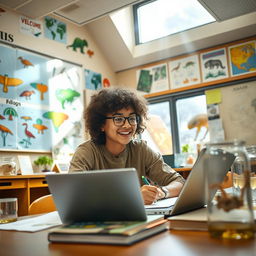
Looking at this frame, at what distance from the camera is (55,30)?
385 cm

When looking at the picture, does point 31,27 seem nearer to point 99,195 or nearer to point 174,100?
point 174,100

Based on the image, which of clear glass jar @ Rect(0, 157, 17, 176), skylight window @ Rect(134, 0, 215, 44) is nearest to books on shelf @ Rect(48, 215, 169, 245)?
clear glass jar @ Rect(0, 157, 17, 176)

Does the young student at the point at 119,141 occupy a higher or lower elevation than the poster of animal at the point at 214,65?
lower

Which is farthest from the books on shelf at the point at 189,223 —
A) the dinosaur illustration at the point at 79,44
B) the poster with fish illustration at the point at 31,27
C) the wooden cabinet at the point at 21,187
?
the dinosaur illustration at the point at 79,44

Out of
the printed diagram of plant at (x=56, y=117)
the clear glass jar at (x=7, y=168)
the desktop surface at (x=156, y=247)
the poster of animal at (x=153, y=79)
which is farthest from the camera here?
the poster of animal at (x=153, y=79)

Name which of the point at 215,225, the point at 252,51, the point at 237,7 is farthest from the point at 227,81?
the point at 215,225

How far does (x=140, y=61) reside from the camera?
4.34 metres

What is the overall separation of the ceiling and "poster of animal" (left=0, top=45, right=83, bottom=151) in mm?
548

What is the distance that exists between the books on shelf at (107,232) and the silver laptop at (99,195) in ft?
0.08

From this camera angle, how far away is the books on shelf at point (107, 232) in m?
0.60

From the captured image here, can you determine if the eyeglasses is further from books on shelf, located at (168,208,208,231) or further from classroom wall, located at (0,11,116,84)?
classroom wall, located at (0,11,116,84)

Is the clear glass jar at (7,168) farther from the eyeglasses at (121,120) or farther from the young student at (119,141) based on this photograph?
the eyeglasses at (121,120)

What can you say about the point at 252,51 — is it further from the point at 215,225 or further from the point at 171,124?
the point at 215,225

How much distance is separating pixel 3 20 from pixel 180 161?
2.47 metres
